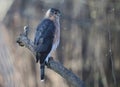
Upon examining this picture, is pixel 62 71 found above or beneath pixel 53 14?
beneath

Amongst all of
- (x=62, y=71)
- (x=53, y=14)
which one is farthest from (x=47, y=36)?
(x=62, y=71)

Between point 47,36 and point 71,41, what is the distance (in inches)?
10.1

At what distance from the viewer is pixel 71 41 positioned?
1908 mm

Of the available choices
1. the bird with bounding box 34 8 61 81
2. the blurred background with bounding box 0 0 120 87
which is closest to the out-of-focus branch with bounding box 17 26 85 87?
the bird with bounding box 34 8 61 81

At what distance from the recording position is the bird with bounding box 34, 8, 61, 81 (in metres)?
1.62

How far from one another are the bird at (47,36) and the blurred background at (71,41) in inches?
5.8

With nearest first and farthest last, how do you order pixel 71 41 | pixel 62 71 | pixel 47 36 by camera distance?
pixel 62 71
pixel 47 36
pixel 71 41

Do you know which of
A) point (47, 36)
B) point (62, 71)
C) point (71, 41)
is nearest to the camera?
point (62, 71)

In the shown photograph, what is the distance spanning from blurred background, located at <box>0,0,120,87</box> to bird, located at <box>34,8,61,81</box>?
0.15m

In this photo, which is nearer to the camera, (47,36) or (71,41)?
(47,36)

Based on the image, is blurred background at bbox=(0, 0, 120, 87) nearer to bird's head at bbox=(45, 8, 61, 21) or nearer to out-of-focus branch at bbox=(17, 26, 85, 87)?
bird's head at bbox=(45, 8, 61, 21)

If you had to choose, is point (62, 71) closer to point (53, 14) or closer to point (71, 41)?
point (53, 14)

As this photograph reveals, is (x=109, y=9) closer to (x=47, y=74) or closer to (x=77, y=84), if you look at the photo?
(x=47, y=74)

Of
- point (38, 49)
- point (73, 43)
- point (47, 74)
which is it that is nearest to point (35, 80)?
point (47, 74)
